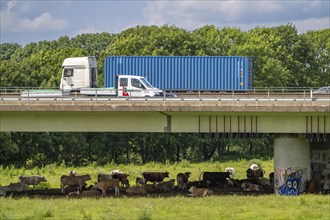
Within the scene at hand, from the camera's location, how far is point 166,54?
101 m

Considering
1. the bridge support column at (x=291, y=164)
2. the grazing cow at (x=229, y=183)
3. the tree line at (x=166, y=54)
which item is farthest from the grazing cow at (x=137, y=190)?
the tree line at (x=166, y=54)

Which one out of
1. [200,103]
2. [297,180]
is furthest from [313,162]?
[200,103]

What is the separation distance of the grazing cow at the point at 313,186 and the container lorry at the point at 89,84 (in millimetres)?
11358

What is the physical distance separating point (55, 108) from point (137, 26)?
60.7 metres

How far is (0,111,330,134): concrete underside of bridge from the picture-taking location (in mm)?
51406

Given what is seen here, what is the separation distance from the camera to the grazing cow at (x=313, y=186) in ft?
168

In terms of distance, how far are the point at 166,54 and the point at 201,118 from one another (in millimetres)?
49591

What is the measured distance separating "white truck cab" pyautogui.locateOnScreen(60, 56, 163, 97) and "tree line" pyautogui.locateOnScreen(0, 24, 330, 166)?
26.1 meters

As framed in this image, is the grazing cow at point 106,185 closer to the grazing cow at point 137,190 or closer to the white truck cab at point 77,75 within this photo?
the grazing cow at point 137,190

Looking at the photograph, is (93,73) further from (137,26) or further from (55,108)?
(137,26)

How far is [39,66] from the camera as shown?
110 meters

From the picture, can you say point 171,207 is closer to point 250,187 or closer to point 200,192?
point 200,192

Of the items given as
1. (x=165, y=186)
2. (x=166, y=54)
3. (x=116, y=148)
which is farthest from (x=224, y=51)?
(x=165, y=186)

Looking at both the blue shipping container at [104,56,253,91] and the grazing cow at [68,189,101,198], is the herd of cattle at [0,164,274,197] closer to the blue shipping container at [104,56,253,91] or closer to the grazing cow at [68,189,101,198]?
the grazing cow at [68,189,101,198]
